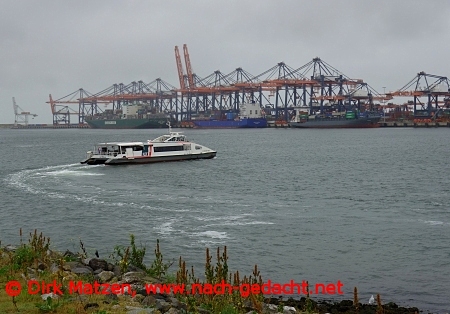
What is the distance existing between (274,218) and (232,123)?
6165 inches

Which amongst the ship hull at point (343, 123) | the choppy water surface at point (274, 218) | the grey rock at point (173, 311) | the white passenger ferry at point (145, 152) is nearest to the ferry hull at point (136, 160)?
the white passenger ferry at point (145, 152)

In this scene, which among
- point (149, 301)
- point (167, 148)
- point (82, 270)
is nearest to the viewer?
point (149, 301)

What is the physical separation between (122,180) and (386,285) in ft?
92.0

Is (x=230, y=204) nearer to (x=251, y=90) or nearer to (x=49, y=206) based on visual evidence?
(x=49, y=206)

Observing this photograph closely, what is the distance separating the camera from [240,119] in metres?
181

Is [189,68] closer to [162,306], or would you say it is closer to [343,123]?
[343,123]

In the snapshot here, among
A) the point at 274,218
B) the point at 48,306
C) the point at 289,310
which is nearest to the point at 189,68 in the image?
the point at 274,218

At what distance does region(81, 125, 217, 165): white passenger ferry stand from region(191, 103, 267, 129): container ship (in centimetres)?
12147

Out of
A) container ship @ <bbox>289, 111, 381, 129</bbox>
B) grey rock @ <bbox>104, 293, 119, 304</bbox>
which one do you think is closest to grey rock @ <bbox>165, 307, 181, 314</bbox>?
grey rock @ <bbox>104, 293, 119, 304</bbox>

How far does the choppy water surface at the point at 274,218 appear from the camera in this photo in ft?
59.0

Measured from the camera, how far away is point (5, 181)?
41.8 metres

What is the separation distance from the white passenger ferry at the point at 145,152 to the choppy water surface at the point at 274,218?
415cm

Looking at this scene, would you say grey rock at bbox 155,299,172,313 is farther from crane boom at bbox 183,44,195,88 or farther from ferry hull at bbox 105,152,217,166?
crane boom at bbox 183,44,195,88

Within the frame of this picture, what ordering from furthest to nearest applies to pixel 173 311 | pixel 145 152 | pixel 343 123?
pixel 343 123 < pixel 145 152 < pixel 173 311
